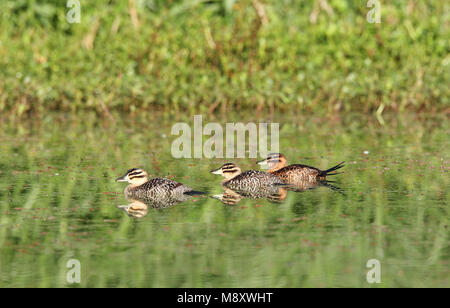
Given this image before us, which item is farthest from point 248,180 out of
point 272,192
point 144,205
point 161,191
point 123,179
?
point 144,205

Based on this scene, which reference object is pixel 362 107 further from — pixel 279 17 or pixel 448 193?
pixel 448 193

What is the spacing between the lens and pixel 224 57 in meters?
21.5

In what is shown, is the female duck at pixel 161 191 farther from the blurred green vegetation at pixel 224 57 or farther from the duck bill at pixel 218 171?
the blurred green vegetation at pixel 224 57

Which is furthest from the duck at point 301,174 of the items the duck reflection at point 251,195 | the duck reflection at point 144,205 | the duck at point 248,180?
the duck reflection at point 144,205

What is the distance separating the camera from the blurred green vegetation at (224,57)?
2053cm

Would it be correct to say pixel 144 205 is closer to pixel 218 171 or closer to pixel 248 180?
pixel 248 180

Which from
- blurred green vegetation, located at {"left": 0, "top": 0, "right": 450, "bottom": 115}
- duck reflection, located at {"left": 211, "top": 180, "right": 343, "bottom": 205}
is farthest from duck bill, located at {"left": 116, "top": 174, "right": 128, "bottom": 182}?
blurred green vegetation, located at {"left": 0, "top": 0, "right": 450, "bottom": 115}

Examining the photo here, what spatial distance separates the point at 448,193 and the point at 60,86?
1109 centimetres

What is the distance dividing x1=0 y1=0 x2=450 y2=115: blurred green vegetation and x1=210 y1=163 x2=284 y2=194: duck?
7.32 m
